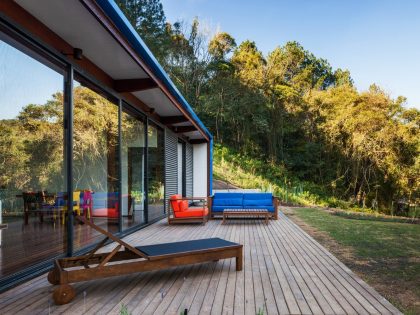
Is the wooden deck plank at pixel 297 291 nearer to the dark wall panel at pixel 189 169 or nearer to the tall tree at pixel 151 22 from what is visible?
the dark wall panel at pixel 189 169

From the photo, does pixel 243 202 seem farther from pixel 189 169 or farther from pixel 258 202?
pixel 189 169

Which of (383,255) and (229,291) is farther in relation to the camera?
(383,255)

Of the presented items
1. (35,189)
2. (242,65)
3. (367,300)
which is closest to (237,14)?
(242,65)

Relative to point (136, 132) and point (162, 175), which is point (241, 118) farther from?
point (136, 132)

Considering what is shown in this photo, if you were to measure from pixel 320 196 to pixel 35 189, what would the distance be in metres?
16.2

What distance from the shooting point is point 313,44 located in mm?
27906

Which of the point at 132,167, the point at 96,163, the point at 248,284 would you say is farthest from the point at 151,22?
the point at 248,284

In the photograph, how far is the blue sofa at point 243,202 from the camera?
8.63 m

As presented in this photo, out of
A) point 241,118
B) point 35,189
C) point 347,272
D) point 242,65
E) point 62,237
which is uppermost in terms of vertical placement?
point 242,65

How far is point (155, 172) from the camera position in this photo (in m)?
8.21

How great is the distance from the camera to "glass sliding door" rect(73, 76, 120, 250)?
16.8 feet

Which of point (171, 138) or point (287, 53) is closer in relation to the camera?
point (171, 138)

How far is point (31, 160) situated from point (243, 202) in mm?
5157

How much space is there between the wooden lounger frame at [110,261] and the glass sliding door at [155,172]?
426 centimetres
